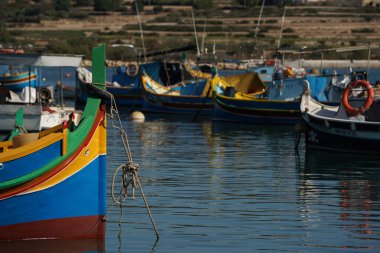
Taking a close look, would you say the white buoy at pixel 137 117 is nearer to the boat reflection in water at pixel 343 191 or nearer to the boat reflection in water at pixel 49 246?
the boat reflection in water at pixel 343 191

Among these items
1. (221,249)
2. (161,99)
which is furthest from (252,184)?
(161,99)

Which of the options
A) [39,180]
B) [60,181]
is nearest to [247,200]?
[60,181]

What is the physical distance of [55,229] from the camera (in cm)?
1727

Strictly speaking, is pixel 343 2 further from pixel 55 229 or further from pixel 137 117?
pixel 55 229

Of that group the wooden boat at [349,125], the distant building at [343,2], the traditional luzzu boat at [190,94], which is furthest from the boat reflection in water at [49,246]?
the distant building at [343,2]

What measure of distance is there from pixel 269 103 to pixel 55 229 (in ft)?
95.8

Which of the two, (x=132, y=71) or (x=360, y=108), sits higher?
(x=360, y=108)

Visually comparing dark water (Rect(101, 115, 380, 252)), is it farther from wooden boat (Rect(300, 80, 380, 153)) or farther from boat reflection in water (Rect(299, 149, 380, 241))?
wooden boat (Rect(300, 80, 380, 153))

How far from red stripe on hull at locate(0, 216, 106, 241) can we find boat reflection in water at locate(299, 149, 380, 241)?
395 cm

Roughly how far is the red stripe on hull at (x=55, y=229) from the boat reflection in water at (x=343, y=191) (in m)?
3.95

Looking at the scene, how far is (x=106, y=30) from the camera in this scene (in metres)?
132

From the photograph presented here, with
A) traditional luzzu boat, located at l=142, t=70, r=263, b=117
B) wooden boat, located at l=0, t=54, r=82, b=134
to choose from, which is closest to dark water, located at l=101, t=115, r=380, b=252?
wooden boat, located at l=0, t=54, r=82, b=134

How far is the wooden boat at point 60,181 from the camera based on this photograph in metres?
16.7

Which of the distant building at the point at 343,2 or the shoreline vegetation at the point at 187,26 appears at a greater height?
the distant building at the point at 343,2
